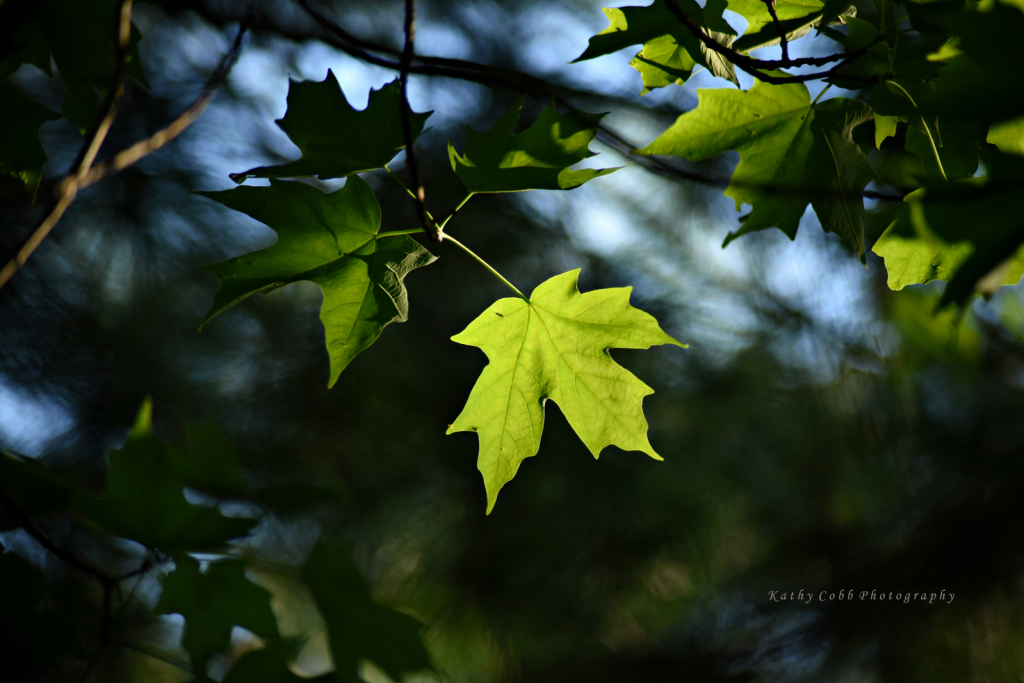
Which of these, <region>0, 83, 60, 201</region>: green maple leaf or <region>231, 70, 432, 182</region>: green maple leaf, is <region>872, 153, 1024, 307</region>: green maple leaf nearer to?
<region>231, 70, 432, 182</region>: green maple leaf

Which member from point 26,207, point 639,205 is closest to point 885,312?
point 639,205

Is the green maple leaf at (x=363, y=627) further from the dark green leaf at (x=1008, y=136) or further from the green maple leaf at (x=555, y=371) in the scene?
the dark green leaf at (x=1008, y=136)

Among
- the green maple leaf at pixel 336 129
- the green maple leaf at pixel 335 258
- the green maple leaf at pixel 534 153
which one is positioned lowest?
the green maple leaf at pixel 335 258

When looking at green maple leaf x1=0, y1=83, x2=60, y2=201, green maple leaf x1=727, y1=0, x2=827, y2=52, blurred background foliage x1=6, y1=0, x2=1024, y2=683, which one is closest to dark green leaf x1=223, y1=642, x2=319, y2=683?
green maple leaf x1=0, y1=83, x2=60, y2=201

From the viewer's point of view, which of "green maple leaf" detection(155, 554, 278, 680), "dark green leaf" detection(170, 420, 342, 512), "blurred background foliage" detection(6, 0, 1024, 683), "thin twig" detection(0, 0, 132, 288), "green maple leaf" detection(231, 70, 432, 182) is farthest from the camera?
"blurred background foliage" detection(6, 0, 1024, 683)

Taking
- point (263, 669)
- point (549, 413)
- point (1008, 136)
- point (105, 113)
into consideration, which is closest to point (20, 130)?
point (105, 113)

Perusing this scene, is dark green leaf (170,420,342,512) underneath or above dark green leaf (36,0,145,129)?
underneath

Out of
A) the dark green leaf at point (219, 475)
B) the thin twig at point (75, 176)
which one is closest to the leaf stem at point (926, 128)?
the thin twig at point (75, 176)

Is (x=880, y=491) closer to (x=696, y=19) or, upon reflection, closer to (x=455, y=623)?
(x=455, y=623)
